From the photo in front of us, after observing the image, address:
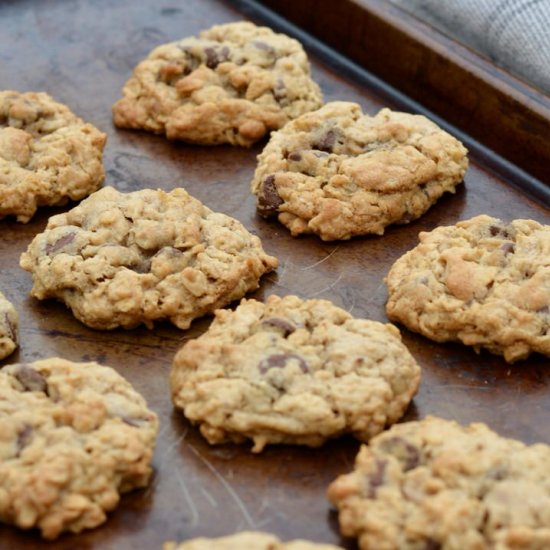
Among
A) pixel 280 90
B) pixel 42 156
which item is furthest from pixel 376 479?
pixel 280 90

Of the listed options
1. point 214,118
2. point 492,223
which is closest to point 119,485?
point 492,223

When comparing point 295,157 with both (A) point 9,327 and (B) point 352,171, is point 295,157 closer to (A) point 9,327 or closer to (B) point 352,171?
(B) point 352,171

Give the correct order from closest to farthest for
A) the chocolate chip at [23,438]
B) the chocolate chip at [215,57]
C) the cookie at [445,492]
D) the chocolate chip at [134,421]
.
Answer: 1. the cookie at [445,492]
2. the chocolate chip at [23,438]
3. the chocolate chip at [134,421]
4. the chocolate chip at [215,57]

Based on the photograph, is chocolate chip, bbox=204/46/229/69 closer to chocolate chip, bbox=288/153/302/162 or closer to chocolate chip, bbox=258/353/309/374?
chocolate chip, bbox=288/153/302/162

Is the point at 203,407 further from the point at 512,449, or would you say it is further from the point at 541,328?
the point at 541,328

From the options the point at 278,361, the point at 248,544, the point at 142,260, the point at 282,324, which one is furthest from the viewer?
the point at 142,260

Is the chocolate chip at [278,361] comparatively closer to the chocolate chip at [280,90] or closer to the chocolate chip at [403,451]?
the chocolate chip at [403,451]

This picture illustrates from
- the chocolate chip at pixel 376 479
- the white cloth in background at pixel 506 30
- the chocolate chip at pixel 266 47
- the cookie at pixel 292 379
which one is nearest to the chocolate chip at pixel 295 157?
the chocolate chip at pixel 266 47
